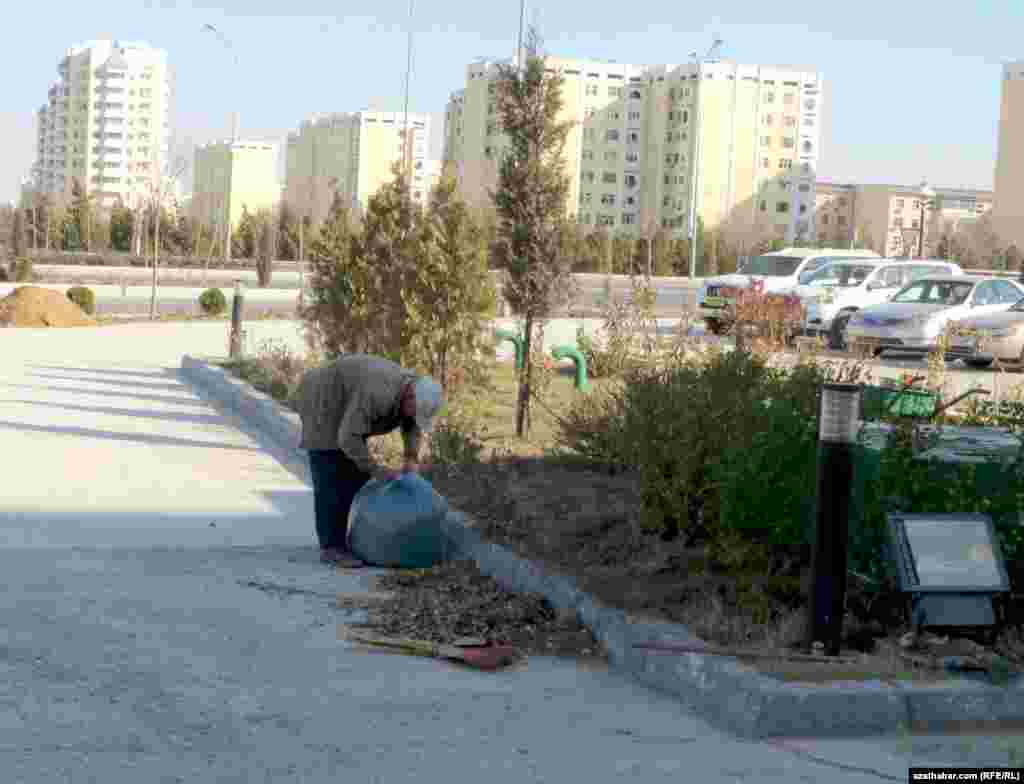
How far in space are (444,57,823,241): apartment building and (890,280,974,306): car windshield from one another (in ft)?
163

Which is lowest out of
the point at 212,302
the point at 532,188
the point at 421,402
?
the point at 212,302

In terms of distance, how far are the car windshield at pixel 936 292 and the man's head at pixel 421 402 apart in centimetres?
2042

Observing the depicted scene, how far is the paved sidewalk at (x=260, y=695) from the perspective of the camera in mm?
5535

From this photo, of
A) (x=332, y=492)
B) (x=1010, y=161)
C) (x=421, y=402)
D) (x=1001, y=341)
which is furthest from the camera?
(x=1010, y=161)

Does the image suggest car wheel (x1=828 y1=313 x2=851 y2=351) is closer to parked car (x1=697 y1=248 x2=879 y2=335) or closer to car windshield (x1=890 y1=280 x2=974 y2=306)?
car windshield (x1=890 y1=280 x2=974 y2=306)

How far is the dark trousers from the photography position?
957 centimetres

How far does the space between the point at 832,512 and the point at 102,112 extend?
15084 cm

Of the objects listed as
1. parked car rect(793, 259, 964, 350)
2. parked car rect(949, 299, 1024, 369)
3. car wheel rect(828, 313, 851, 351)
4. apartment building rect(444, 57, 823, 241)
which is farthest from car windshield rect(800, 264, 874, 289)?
apartment building rect(444, 57, 823, 241)

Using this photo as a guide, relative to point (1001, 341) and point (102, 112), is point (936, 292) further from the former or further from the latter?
point (102, 112)

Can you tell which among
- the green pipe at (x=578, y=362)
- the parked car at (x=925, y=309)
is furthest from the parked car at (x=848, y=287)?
the green pipe at (x=578, y=362)

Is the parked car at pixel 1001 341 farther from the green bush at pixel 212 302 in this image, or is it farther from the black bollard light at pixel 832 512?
the green bush at pixel 212 302

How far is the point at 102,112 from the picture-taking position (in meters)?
150

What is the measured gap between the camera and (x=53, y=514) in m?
10.7

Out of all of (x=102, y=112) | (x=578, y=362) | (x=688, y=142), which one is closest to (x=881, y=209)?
(x=688, y=142)
